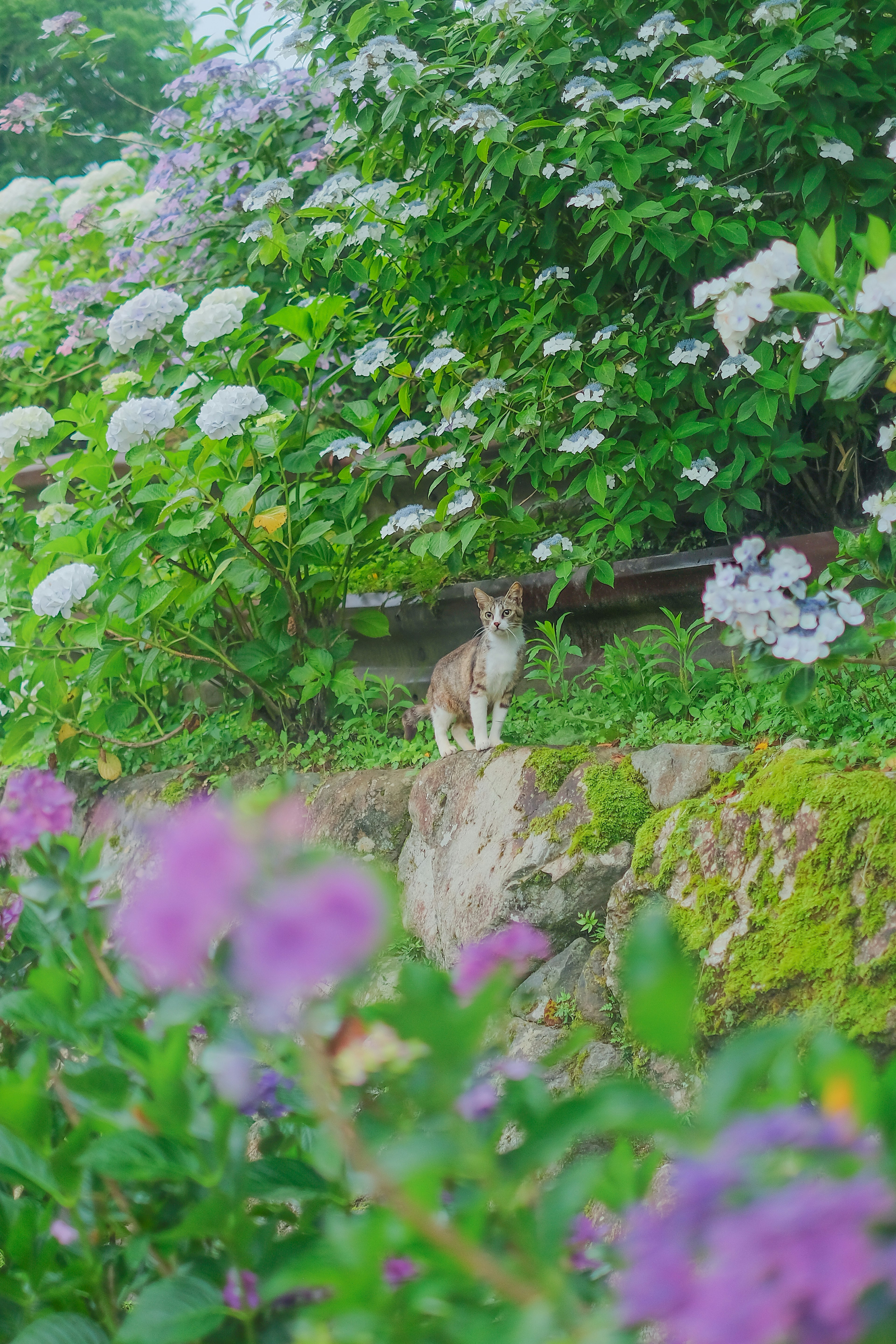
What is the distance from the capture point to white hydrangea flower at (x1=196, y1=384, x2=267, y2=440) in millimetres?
3119

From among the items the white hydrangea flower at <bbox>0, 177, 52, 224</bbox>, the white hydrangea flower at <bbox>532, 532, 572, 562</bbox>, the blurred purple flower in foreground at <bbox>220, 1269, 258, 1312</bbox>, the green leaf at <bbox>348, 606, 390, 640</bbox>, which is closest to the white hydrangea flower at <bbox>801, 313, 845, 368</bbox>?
the white hydrangea flower at <bbox>532, 532, 572, 562</bbox>

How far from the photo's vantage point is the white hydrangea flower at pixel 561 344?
11.0ft

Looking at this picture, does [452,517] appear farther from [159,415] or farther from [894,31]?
[894,31]

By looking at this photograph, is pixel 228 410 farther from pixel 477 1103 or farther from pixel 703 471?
pixel 477 1103

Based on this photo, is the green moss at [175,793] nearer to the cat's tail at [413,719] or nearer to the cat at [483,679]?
the cat's tail at [413,719]

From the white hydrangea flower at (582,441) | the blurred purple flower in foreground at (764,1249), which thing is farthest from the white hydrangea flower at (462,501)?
the blurred purple flower in foreground at (764,1249)

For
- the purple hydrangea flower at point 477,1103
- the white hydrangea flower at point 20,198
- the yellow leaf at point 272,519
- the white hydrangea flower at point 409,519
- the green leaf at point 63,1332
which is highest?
the purple hydrangea flower at point 477,1103

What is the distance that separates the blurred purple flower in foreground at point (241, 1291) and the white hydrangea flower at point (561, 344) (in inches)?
115

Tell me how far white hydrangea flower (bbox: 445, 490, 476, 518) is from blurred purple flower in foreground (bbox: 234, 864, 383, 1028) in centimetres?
288

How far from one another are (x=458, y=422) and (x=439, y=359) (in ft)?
0.70

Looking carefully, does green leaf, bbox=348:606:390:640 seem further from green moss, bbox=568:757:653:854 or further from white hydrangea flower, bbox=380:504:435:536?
green moss, bbox=568:757:653:854

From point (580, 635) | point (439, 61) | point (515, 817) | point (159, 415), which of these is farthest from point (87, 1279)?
point (439, 61)

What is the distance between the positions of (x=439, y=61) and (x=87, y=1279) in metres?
3.37

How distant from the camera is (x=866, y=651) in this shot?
2023 millimetres
